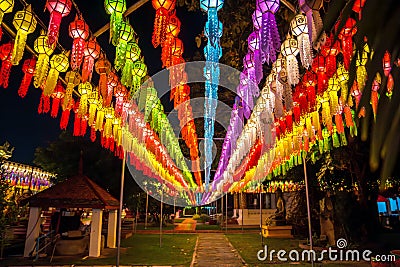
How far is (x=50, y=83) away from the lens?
197 inches

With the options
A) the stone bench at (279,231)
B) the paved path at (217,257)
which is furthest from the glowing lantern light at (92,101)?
the stone bench at (279,231)

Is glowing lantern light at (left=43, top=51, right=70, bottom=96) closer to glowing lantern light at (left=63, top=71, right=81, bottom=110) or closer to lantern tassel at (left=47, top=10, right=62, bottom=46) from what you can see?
glowing lantern light at (left=63, top=71, right=81, bottom=110)

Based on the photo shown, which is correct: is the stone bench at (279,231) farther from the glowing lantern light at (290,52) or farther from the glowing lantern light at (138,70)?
the glowing lantern light at (290,52)

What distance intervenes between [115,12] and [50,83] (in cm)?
150

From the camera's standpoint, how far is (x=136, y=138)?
1087 centimetres

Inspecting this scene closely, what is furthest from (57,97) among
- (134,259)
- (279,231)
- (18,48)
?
(279,231)

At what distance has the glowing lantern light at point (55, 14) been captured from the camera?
4.07 m

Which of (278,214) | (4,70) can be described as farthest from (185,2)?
(278,214)

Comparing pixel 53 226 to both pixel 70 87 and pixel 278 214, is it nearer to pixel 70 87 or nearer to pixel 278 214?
pixel 70 87

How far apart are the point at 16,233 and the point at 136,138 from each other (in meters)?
7.31

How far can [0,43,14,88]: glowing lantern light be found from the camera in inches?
180

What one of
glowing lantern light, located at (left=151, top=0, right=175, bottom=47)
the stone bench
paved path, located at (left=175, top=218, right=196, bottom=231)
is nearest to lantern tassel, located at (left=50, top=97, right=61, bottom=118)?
glowing lantern light, located at (left=151, top=0, right=175, bottom=47)

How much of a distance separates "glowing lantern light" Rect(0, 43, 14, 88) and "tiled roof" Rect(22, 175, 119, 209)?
6.10 meters

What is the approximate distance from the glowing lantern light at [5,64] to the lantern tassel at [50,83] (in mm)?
A: 500
